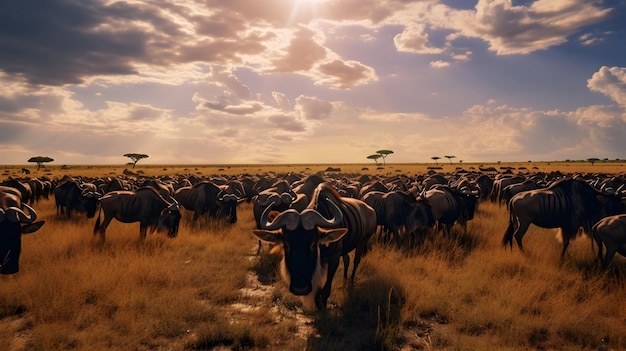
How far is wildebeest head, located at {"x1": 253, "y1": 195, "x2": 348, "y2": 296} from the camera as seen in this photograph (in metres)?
5.82

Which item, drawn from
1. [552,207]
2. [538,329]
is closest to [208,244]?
[538,329]

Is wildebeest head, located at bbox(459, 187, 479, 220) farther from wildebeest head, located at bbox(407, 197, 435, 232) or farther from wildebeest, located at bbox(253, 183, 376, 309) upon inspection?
wildebeest, located at bbox(253, 183, 376, 309)

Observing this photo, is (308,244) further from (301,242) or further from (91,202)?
(91,202)

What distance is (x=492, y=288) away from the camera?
8367 millimetres

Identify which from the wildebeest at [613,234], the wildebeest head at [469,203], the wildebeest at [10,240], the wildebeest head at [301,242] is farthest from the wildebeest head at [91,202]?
the wildebeest at [613,234]

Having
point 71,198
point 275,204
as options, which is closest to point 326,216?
point 275,204

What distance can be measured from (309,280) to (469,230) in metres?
11.8

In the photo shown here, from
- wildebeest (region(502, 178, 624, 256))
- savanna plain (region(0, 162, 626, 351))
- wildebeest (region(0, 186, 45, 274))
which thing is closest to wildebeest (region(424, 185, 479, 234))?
savanna plain (region(0, 162, 626, 351))

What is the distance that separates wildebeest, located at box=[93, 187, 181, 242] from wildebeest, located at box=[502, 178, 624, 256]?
11.7m

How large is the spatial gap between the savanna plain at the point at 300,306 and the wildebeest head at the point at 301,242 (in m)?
1.06

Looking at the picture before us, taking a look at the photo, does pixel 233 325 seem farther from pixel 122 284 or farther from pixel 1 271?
pixel 1 271

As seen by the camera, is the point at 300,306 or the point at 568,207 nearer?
the point at 300,306

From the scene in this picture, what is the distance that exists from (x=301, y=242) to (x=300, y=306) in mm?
2482

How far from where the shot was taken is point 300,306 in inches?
305
